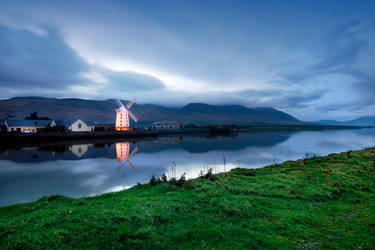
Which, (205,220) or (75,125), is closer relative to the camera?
(205,220)

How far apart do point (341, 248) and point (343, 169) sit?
11626mm

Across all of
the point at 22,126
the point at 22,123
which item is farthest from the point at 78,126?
the point at 22,123

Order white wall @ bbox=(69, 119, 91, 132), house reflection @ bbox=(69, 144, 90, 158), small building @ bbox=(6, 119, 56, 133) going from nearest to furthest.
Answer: house reflection @ bbox=(69, 144, 90, 158) → small building @ bbox=(6, 119, 56, 133) → white wall @ bbox=(69, 119, 91, 132)

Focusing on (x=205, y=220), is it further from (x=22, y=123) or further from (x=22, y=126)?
(x=22, y=123)

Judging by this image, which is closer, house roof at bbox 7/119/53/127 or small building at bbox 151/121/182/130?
house roof at bbox 7/119/53/127

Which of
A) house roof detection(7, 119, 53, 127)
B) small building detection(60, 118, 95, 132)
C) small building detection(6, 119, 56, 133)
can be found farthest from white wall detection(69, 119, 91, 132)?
house roof detection(7, 119, 53, 127)

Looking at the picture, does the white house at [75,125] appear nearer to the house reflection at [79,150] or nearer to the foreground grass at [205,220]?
the house reflection at [79,150]

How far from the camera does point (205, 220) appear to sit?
258 inches

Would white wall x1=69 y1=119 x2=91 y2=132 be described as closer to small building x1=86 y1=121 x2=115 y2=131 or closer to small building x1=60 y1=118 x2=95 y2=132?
small building x1=60 y1=118 x2=95 y2=132

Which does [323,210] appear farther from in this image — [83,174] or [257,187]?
[83,174]

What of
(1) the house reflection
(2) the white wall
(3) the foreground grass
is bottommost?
(1) the house reflection

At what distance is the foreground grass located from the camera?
5.24 metres

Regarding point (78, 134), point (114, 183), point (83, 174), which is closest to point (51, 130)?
point (78, 134)

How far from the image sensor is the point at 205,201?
825 centimetres
